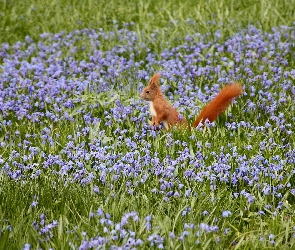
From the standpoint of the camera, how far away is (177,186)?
450 centimetres

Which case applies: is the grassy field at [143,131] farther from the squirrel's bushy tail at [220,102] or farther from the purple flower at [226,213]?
the squirrel's bushy tail at [220,102]

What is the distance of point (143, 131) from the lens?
18.1ft

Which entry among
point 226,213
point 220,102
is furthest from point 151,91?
point 226,213

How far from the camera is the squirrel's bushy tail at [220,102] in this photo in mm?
5543

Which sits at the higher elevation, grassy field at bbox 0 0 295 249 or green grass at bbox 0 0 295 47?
green grass at bbox 0 0 295 47

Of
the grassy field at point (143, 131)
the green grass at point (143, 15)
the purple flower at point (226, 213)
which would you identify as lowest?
the purple flower at point (226, 213)

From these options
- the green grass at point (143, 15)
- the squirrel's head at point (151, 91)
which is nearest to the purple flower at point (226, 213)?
the squirrel's head at point (151, 91)

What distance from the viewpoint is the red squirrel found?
18.2 feet

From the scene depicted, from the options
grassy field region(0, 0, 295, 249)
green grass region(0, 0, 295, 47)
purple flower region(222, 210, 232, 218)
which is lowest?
purple flower region(222, 210, 232, 218)

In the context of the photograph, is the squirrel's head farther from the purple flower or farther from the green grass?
the green grass

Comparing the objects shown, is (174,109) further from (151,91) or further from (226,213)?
(226,213)

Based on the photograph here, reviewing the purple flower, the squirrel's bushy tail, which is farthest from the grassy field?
the squirrel's bushy tail

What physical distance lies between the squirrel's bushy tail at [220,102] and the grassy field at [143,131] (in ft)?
0.45

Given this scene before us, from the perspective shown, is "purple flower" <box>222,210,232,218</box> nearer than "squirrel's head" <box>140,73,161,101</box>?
Yes
